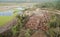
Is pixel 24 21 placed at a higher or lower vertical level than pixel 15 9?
lower

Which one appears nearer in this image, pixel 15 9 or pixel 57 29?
pixel 57 29

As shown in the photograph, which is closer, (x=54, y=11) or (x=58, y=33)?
(x=58, y=33)

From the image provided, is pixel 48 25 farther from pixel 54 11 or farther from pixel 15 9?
pixel 15 9

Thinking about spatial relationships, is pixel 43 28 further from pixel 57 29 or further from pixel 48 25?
pixel 57 29

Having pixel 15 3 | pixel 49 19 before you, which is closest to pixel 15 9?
pixel 15 3

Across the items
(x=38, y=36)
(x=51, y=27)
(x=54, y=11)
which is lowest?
(x=38, y=36)

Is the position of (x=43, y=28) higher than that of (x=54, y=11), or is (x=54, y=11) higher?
(x=54, y=11)

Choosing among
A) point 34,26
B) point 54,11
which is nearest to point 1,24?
A: point 34,26

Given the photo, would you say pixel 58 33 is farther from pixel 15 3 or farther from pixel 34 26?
pixel 15 3

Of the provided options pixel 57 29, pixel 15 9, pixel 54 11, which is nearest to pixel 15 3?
pixel 15 9
